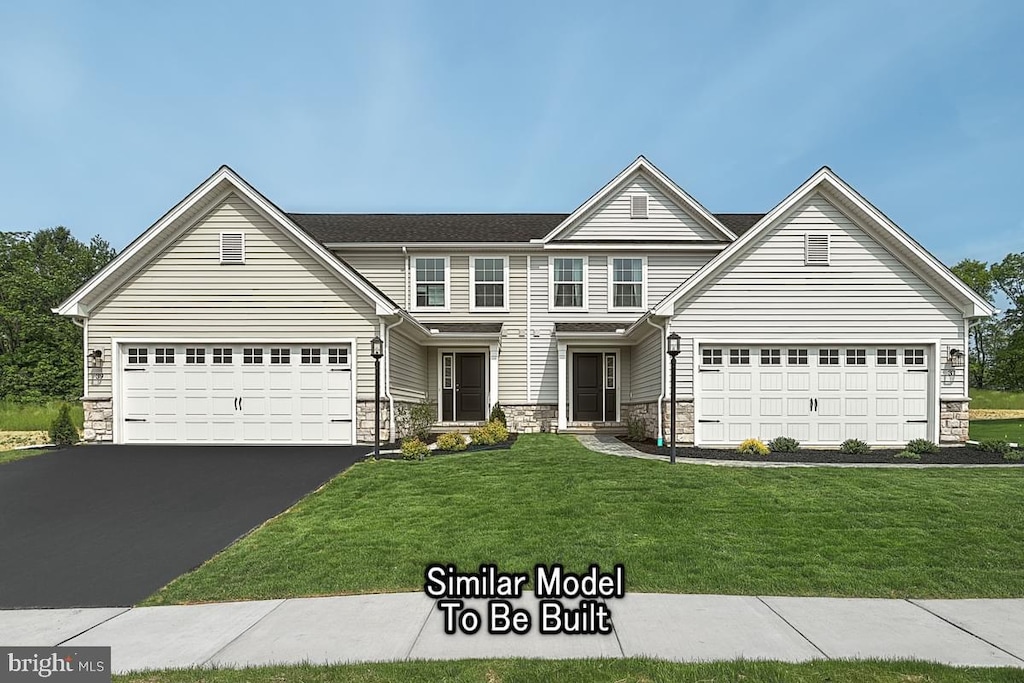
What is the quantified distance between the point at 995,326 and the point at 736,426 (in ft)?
164

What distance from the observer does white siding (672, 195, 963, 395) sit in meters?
16.0

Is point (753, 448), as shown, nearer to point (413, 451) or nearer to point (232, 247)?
point (413, 451)

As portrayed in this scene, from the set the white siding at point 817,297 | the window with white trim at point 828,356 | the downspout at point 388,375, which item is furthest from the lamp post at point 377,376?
the window with white trim at point 828,356

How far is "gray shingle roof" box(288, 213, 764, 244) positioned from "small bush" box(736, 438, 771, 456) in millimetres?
9384

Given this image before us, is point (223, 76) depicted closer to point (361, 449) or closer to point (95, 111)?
point (95, 111)

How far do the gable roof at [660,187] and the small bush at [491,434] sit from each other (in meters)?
6.41

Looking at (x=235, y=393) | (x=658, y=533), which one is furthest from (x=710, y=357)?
(x=235, y=393)

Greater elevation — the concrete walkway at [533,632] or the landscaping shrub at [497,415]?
the landscaping shrub at [497,415]

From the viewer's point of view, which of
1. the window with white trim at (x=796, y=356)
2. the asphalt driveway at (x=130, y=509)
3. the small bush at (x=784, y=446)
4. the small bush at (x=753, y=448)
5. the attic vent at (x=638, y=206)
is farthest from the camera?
the attic vent at (x=638, y=206)

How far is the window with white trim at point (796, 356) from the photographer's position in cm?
1609

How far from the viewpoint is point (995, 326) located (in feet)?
171

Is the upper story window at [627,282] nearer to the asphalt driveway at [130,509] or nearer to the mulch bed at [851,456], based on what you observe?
the mulch bed at [851,456]

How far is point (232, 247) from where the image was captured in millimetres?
16078

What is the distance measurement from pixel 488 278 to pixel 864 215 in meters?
10.8
